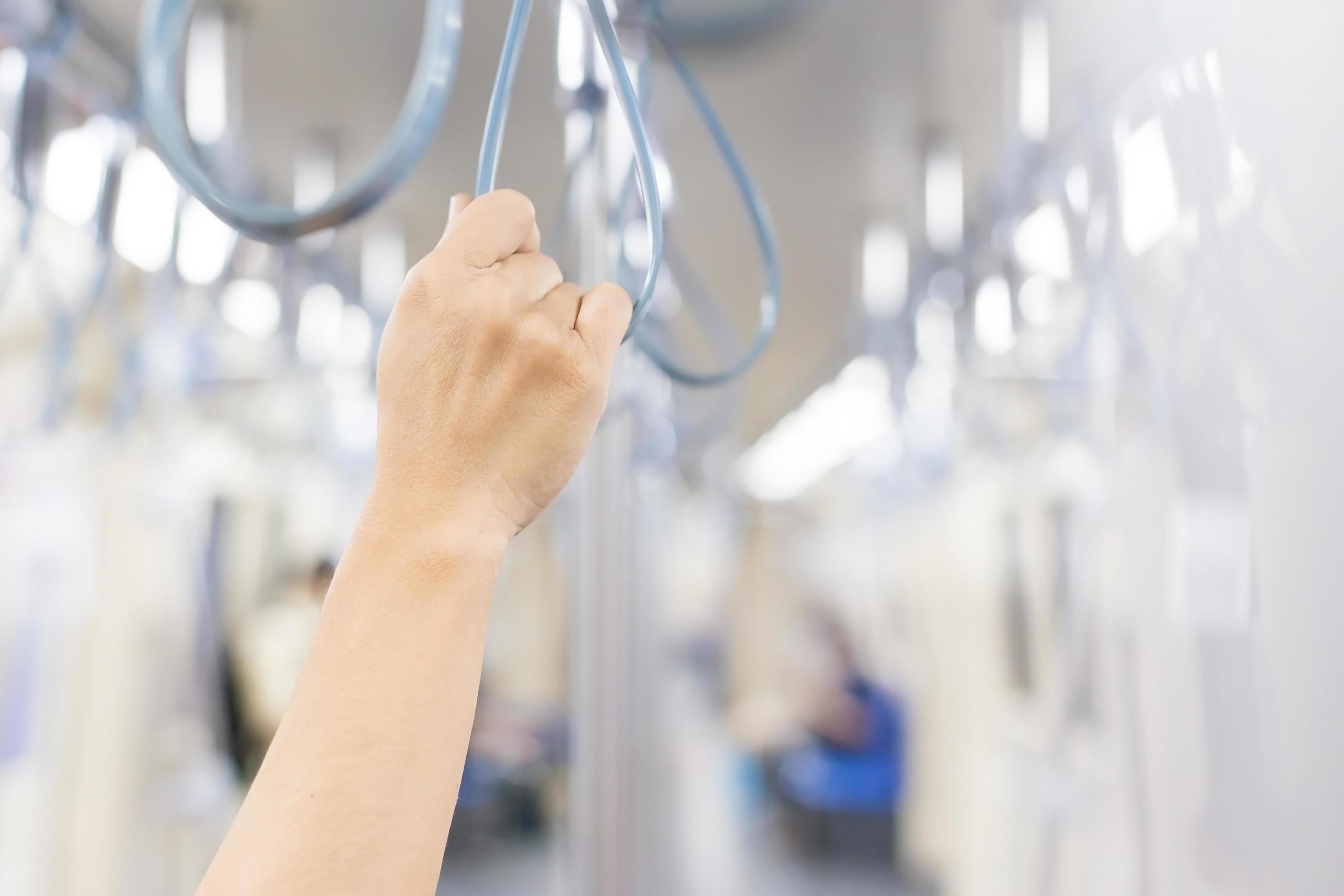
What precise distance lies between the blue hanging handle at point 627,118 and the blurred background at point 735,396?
0.20 meters

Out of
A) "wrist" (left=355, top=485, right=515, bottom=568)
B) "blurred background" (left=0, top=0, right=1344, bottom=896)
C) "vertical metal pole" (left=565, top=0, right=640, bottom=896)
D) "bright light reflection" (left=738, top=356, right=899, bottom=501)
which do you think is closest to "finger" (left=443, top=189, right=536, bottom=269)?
"wrist" (left=355, top=485, right=515, bottom=568)

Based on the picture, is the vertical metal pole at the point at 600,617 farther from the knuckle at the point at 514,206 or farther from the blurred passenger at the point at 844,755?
the blurred passenger at the point at 844,755

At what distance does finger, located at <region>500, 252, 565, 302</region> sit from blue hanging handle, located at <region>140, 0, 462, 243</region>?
9cm

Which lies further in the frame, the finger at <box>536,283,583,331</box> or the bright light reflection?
the bright light reflection

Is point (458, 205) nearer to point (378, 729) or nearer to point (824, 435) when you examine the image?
point (378, 729)

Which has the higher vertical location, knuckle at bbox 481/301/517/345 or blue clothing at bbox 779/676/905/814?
knuckle at bbox 481/301/517/345

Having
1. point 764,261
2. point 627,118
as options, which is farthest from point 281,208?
point 764,261

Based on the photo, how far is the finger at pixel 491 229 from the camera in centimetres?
44

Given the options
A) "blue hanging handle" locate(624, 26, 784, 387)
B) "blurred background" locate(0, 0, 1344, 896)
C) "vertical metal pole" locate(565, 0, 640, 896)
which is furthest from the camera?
"vertical metal pole" locate(565, 0, 640, 896)

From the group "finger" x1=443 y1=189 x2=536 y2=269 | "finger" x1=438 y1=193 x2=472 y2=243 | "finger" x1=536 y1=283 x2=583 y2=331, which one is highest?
"finger" x1=438 y1=193 x2=472 y2=243

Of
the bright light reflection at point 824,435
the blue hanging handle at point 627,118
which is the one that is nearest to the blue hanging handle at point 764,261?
the blue hanging handle at point 627,118

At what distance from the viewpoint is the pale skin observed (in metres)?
0.35

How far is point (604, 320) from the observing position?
461 mm

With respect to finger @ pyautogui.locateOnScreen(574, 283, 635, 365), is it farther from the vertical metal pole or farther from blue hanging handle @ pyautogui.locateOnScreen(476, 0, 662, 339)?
the vertical metal pole
